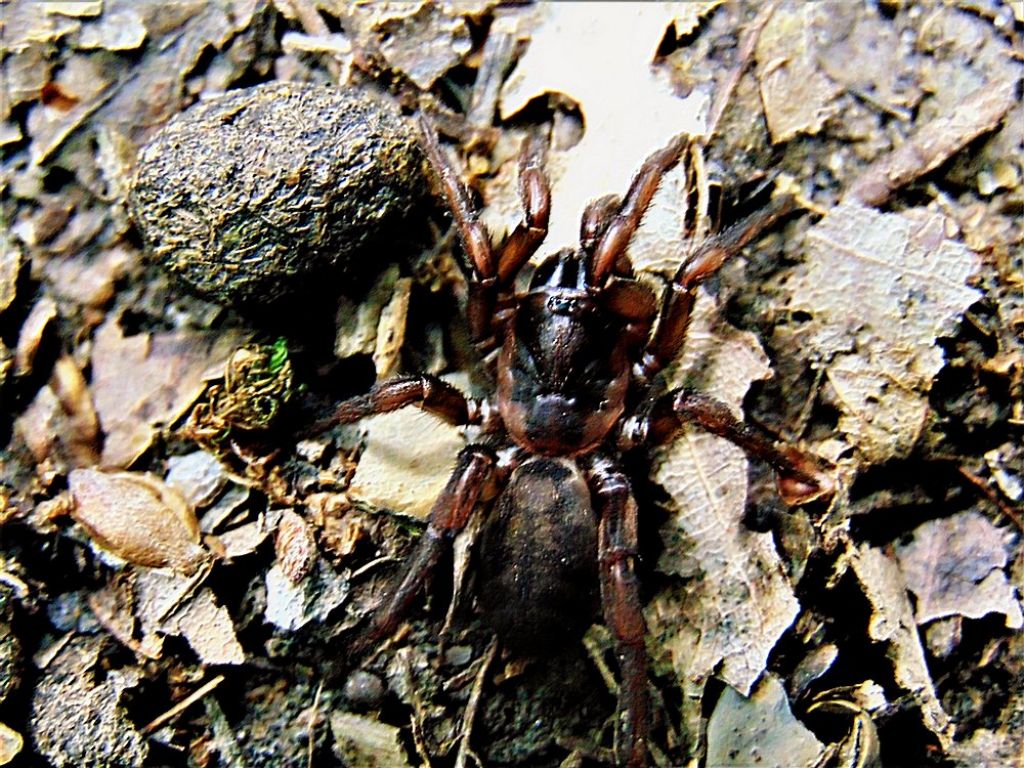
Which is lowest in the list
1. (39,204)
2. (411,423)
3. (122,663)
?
(122,663)

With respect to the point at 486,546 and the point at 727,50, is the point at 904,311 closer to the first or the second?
the point at 727,50

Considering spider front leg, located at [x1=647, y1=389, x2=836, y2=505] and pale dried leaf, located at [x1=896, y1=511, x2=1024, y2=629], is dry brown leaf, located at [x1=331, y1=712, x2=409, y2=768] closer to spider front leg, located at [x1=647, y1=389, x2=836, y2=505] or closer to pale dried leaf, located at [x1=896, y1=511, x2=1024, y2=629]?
spider front leg, located at [x1=647, y1=389, x2=836, y2=505]

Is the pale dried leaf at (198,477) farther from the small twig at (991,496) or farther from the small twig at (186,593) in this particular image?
the small twig at (991,496)

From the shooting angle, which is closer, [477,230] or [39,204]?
[477,230]

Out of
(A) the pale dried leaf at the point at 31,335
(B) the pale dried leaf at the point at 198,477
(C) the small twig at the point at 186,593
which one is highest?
(A) the pale dried leaf at the point at 31,335

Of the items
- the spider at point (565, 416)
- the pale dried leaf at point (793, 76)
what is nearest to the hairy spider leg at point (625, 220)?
the spider at point (565, 416)

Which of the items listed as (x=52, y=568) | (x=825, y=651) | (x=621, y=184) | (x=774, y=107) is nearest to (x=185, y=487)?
(x=52, y=568)
